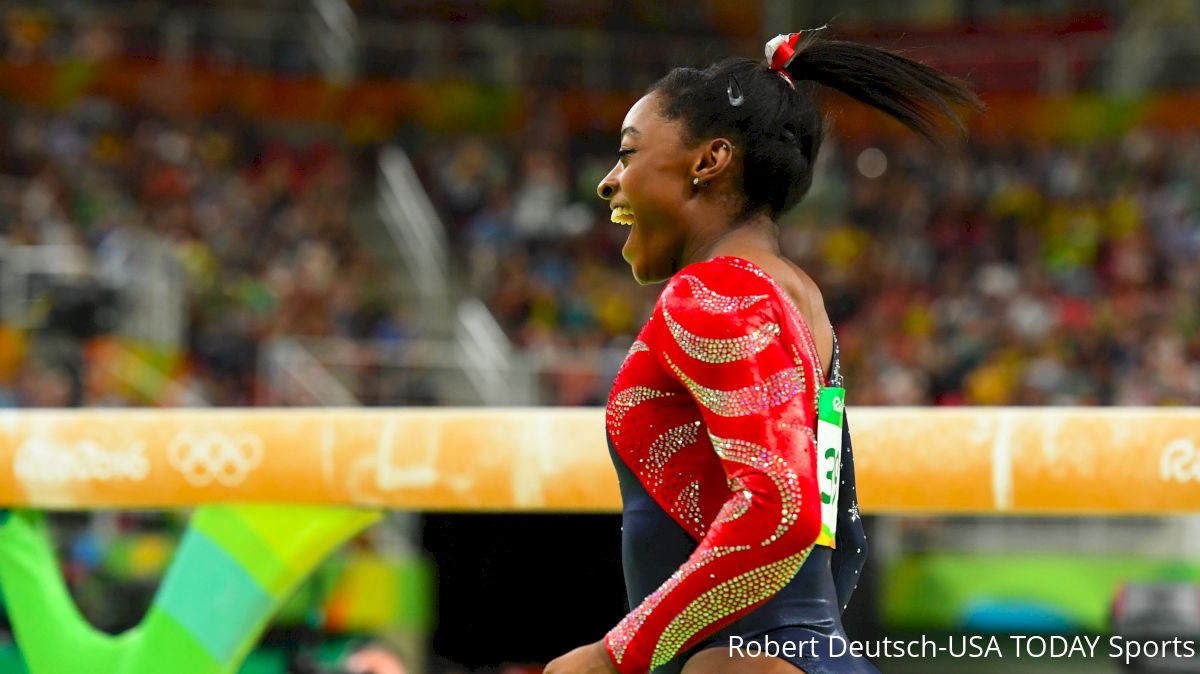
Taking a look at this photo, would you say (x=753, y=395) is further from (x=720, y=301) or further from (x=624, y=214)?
(x=624, y=214)

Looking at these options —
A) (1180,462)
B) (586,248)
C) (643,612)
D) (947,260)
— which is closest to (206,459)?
(643,612)

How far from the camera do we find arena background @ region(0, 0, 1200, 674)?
29.9ft

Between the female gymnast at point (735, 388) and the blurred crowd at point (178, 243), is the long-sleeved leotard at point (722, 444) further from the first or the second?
the blurred crowd at point (178, 243)

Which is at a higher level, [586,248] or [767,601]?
[767,601]

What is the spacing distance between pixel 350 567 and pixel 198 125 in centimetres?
999

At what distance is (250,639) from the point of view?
2.69m

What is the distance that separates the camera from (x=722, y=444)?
4.87 ft

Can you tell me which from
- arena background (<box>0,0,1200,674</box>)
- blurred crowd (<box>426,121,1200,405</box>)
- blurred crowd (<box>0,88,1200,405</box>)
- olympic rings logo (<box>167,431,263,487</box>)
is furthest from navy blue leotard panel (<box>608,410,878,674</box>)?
blurred crowd (<box>426,121,1200,405</box>)

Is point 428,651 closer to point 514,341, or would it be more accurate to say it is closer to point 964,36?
point 514,341

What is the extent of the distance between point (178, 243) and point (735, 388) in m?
9.58

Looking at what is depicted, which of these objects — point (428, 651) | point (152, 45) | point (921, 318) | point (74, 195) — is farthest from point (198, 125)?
point (428, 651)

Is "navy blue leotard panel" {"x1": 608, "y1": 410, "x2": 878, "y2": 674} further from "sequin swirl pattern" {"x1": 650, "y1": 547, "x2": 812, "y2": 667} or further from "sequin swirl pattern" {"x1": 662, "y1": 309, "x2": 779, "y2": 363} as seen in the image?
"sequin swirl pattern" {"x1": 662, "y1": 309, "x2": 779, "y2": 363}

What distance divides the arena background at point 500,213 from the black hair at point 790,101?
9.88 feet

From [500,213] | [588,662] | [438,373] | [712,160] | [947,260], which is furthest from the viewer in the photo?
[500,213]
